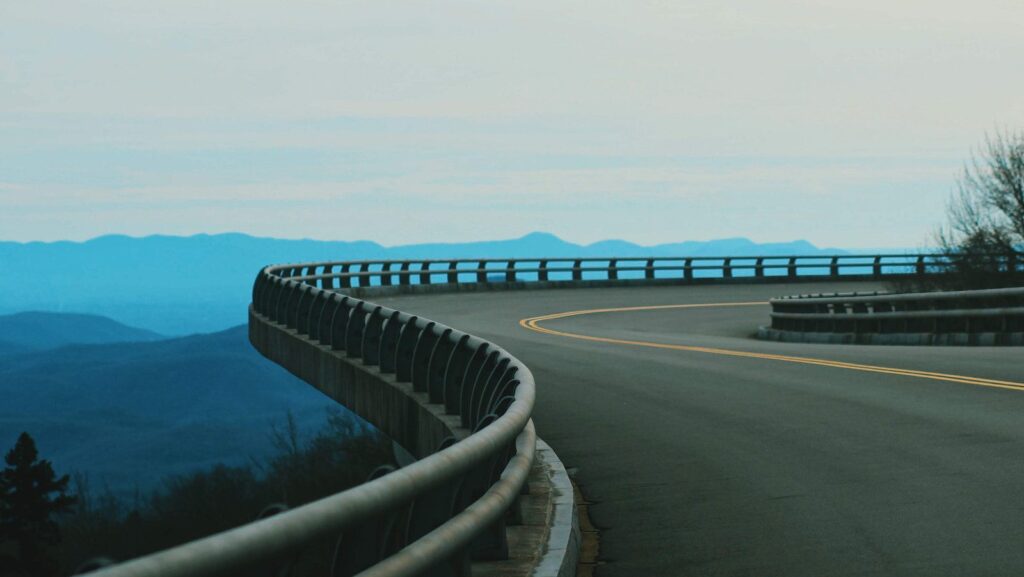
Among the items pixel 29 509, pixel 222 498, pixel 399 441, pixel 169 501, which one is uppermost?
pixel 399 441

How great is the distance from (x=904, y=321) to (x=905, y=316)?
555mm

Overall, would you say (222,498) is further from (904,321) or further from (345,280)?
(904,321)

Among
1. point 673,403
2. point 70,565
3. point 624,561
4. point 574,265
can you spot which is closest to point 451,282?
point 574,265

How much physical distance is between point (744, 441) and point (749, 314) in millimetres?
30779

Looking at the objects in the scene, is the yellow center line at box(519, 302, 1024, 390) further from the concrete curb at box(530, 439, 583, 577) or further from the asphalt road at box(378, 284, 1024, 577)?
the concrete curb at box(530, 439, 583, 577)

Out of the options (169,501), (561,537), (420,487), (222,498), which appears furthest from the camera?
(169,501)

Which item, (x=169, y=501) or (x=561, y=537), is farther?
(x=169, y=501)

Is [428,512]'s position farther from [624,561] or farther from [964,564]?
[964,564]

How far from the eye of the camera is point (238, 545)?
325cm

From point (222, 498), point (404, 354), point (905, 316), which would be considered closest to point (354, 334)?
point (404, 354)

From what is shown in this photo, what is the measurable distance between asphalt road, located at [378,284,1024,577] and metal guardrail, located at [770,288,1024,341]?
12.9ft

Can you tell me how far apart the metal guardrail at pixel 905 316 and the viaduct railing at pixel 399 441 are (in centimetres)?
1167

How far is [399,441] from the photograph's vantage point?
49.5 feet

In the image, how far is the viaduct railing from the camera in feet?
11.7
